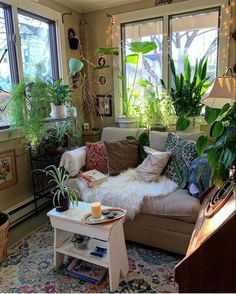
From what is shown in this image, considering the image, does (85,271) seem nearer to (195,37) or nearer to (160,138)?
(160,138)

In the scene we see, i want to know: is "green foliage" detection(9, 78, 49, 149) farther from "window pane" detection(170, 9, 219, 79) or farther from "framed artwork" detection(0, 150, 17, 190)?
"window pane" detection(170, 9, 219, 79)

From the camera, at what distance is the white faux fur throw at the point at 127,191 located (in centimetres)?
208

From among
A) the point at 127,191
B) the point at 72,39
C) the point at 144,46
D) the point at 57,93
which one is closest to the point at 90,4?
the point at 72,39

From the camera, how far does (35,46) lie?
3008 millimetres

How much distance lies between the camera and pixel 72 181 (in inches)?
99.3

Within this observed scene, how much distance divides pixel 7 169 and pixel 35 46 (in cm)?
153

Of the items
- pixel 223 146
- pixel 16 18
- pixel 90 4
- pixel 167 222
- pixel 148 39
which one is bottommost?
pixel 167 222

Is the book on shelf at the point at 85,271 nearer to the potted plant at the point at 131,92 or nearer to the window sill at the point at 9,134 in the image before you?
the window sill at the point at 9,134

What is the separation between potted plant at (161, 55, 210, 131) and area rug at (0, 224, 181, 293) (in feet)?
5.11

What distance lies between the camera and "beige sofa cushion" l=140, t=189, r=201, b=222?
193 cm

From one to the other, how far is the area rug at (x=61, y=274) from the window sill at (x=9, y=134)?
1072 mm

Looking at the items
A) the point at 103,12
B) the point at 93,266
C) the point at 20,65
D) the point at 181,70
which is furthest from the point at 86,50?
the point at 93,266

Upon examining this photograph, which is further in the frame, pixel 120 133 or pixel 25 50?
pixel 120 133

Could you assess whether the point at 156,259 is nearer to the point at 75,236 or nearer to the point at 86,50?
the point at 75,236
